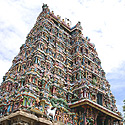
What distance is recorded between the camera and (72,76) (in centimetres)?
2739

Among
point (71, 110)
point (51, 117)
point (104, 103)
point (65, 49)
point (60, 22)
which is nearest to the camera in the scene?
point (51, 117)

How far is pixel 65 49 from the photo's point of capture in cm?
3100

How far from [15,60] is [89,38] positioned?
17.9 m

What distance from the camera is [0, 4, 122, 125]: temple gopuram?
730 inches

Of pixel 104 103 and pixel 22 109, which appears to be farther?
pixel 104 103

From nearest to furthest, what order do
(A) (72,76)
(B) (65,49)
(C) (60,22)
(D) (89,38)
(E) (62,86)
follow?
(E) (62,86), (A) (72,76), (B) (65,49), (C) (60,22), (D) (89,38)

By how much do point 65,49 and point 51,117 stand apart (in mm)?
15082

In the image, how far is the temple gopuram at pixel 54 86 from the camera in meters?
18.5

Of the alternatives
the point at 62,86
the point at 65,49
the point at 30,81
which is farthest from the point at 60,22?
the point at 30,81

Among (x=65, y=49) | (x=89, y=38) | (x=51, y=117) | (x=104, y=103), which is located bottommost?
(x=51, y=117)

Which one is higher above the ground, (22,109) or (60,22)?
(60,22)

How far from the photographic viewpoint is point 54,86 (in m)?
22.8

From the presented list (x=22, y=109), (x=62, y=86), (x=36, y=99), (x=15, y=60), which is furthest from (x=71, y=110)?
(x=15, y=60)

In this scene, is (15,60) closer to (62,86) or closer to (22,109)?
(62,86)
